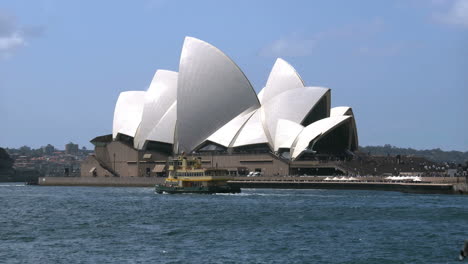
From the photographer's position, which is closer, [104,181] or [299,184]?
[299,184]

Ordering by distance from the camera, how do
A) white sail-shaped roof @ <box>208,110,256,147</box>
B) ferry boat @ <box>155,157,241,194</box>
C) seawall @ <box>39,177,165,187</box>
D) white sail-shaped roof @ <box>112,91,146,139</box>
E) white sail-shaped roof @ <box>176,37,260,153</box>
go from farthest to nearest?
white sail-shaped roof @ <box>112,91,146,139</box> → seawall @ <box>39,177,165,187</box> → white sail-shaped roof @ <box>208,110,256,147</box> → white sail-shaped roof @ <box>176,37,260,153</box> → ferry boat @ <box>155,157,241,194</box>

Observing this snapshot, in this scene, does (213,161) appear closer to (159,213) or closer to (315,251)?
(159,213)

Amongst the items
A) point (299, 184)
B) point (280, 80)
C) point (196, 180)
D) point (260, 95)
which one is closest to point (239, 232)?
point (196, 180)

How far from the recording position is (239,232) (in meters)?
38.6

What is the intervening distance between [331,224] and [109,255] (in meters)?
14.9

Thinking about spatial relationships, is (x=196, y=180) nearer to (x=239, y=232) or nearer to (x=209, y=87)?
(x=209, y=87)

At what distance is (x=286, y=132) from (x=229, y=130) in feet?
25.6

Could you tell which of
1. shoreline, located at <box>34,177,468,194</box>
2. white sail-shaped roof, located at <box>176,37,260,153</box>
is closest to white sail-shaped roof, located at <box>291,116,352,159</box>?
shoreline, located at <box>34,177,468,194</box>

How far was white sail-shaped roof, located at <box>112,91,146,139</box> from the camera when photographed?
366 ft

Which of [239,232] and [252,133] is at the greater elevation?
[252,133]

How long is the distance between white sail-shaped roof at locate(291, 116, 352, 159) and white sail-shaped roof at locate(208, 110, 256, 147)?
7.49 meters

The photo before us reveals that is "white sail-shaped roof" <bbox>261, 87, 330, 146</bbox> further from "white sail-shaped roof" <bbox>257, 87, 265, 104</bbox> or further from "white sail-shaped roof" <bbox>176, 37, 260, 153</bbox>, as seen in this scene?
"white sail-shaped roof" <bbox>257, 87, 265, 104</bbox>

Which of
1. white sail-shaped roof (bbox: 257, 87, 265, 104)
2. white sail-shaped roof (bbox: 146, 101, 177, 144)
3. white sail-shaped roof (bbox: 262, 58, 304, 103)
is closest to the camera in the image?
white sail-shaped roof (bbox: 262, 58, 304, 103)

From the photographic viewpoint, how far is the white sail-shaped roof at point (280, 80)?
329 ft
